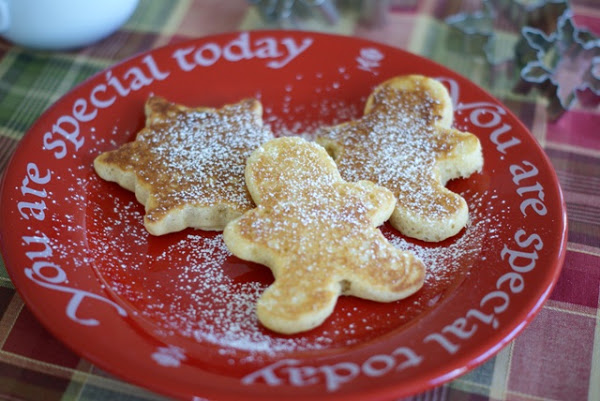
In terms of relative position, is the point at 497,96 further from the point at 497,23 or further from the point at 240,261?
the point at 240,261

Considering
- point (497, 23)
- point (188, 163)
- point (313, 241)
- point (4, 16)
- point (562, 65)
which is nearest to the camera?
point (313, 241)

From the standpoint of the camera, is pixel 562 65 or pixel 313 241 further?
pixel 562 65

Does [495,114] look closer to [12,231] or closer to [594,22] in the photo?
[594,22]

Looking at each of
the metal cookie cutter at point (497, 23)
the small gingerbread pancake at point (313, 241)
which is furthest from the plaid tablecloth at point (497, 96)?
the small gingerbread pancake at point (313, 241)

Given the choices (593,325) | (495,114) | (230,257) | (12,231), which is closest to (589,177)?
(495,114)

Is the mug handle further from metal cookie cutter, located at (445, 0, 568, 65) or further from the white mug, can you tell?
metal cookie cutter, located at (445, 0, 568, 65)

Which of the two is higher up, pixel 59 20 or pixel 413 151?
pixel 59 20

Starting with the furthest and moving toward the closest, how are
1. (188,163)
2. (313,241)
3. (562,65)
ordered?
1. (562,65)
2. (188,163)
3. (313,241)

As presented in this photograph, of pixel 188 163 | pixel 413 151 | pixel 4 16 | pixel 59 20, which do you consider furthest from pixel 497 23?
pixel 4 16
